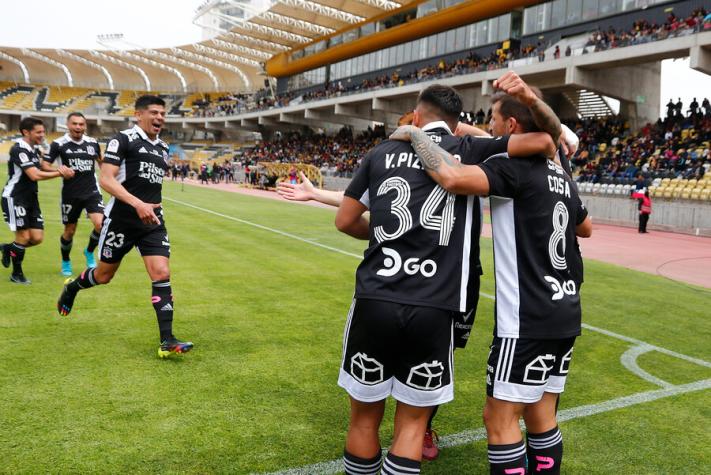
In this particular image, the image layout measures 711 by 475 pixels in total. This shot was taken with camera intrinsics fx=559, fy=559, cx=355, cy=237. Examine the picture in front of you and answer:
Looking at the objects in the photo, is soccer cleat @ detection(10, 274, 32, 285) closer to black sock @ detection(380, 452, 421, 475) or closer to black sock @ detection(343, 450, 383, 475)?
black sock @ detection(343, 450, 383, 475)

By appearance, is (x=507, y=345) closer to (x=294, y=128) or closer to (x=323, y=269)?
(x=323, y=269)

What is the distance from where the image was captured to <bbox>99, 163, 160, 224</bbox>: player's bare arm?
472cm

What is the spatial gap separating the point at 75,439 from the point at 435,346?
7.56ft

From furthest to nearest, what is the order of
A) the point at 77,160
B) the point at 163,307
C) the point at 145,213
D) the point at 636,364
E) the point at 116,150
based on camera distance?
the point at 77,160, the point at 636,364, the point at 116,150, the point at 163,307, the point at 145,213

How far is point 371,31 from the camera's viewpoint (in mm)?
49781

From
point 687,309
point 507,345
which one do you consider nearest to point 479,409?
point 507,345

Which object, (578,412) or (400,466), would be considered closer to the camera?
(400,466)

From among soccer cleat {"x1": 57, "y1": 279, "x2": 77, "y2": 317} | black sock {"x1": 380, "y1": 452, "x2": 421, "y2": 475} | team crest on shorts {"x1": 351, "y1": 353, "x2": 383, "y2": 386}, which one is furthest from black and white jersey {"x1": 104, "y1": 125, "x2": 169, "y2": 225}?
black sock {"x1": 380, "y1": 452, "x2": 421, "y2": 475}

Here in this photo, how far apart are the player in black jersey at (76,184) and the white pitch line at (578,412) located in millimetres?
6339

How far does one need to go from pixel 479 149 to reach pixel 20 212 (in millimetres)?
7349

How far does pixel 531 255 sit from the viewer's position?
2527 millimetres

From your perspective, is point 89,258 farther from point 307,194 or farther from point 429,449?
point 429,449

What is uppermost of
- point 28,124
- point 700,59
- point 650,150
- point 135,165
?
point 700,59

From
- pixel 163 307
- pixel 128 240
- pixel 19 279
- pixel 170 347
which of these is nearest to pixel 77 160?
pixel 19 279
